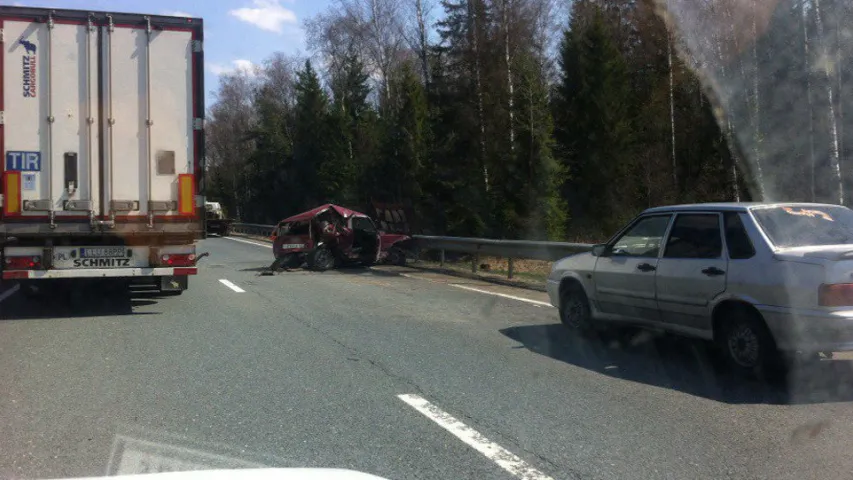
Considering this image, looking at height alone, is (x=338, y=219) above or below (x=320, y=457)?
above

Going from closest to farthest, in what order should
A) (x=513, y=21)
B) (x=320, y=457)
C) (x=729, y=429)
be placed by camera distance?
(x=320, y=457), (x=729, y=429), (x=513, y=21)

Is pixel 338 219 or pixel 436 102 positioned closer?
pixel 338 219

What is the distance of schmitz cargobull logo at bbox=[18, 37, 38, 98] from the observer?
9.52m

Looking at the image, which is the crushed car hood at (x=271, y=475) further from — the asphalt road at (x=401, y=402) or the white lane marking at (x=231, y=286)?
the white lane marking at (x=231, y=286)

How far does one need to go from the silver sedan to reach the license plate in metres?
6.25

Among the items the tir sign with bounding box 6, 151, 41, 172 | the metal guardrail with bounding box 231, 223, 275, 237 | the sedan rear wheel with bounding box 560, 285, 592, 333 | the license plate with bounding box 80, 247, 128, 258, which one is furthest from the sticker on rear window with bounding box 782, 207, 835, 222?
the metal guardrail with bounding box 231, 223, 275, 237

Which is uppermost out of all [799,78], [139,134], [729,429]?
[799,78]

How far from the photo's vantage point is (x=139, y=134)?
10.2 meters

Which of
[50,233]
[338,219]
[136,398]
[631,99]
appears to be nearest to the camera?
[136,398]

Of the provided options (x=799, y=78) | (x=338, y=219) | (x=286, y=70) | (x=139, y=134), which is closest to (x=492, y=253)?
(x=338, y=219)

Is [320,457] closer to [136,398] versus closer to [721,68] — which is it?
[136,398]

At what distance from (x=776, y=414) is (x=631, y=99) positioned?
30.2m

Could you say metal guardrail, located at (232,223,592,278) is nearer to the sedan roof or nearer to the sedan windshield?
the sedan roof

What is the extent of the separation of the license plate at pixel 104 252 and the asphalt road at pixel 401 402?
87cm
